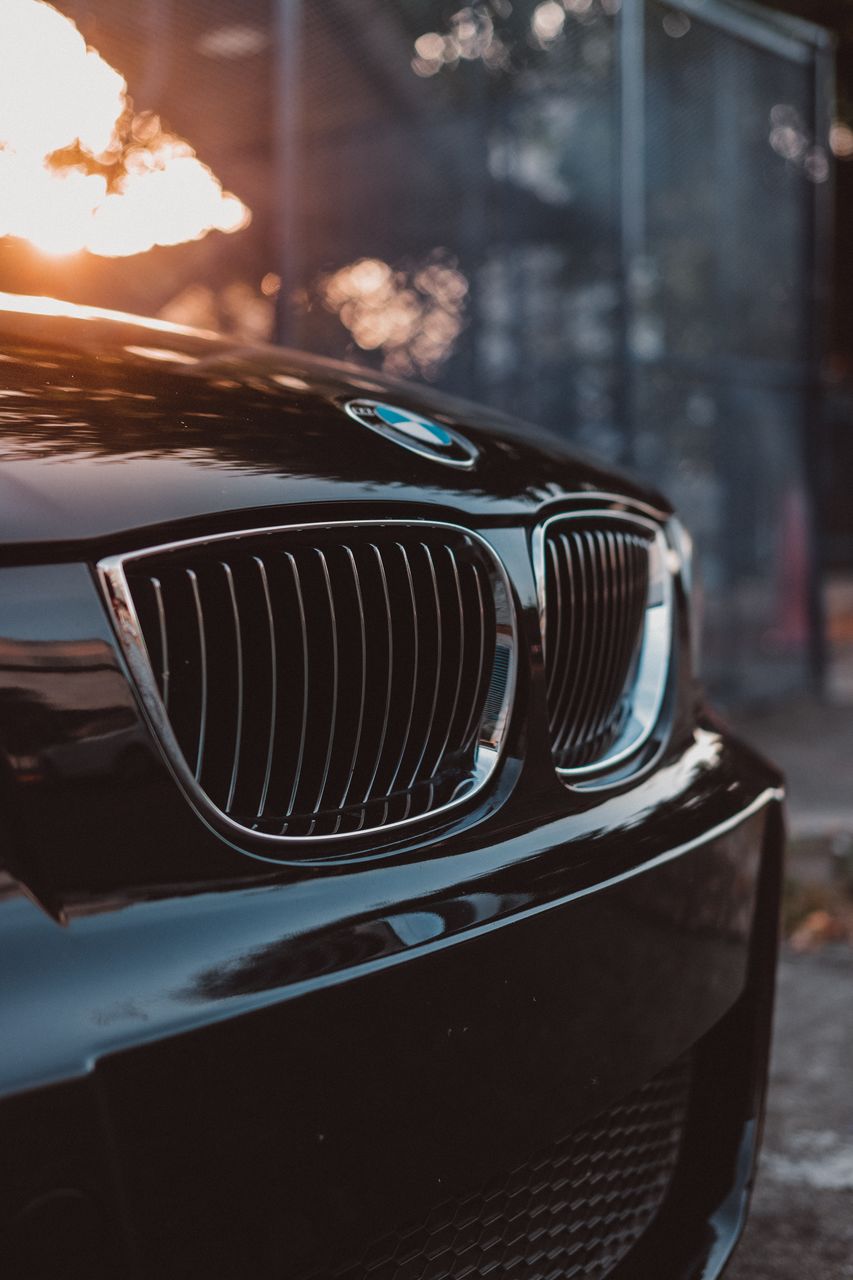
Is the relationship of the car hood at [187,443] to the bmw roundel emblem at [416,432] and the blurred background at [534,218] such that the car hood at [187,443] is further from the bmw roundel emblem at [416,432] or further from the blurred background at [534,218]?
the blurred background at [534,218]

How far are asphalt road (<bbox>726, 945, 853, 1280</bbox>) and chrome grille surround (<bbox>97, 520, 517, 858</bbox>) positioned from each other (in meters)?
1.14

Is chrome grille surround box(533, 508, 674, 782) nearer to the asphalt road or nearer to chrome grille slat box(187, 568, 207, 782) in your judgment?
chrome grille slat box(187, 568, 207, 782)

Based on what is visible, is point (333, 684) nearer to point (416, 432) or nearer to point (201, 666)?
point (201, 666)

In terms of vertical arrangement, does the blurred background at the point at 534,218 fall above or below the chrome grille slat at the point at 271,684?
above

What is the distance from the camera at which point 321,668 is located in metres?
1.32

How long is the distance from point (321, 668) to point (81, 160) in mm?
3131

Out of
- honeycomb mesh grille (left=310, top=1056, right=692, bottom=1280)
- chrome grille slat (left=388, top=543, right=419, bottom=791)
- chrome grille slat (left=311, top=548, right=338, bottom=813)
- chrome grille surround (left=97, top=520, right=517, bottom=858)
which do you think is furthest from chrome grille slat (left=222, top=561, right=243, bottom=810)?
honeycomb mesh grille (left=310, top=1056, right=692, bottom=1280)

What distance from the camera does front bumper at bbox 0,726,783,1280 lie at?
978mm

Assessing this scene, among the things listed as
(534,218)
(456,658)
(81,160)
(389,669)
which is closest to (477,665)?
(456,658)

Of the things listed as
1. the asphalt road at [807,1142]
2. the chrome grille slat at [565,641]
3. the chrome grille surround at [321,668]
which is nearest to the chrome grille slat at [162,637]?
the chrome grille surround at [321,668]

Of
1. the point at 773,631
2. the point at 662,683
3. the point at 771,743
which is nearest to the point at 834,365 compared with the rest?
the point at 773,631

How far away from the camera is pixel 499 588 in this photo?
1.51m

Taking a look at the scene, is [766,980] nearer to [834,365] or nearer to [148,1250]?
[148,1250]

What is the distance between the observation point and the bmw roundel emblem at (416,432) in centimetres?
157
